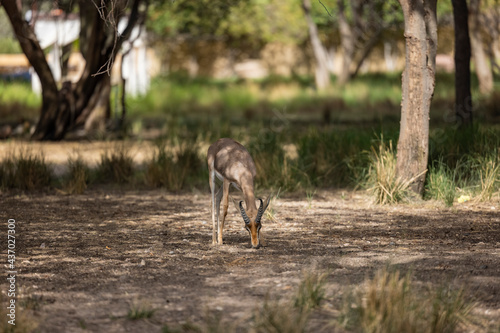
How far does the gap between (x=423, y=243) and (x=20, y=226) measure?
412cm

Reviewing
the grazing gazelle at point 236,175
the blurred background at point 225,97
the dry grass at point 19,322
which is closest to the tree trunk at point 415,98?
the blurred background at point 225,97

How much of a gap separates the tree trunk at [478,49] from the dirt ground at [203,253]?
34.5ft

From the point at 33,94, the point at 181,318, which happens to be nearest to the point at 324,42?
the point at 33,94

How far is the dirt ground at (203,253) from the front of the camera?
17.3 feet

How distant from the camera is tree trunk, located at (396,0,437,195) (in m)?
9.02

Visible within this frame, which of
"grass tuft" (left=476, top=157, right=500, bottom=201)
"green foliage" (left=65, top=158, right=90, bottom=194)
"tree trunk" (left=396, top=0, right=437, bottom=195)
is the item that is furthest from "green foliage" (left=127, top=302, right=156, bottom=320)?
"grass tuft" (left=476, top=157, right=500, bottom=201)

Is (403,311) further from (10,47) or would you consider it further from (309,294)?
(10,47)

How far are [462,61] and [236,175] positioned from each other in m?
6.61

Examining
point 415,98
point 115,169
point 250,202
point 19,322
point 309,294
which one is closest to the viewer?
point 19,322

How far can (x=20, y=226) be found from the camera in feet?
26.0

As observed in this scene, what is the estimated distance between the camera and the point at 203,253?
6.80 meters

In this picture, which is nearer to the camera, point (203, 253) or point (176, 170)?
point (203, 253)

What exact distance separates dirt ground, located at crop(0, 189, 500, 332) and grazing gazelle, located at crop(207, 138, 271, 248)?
0.30m

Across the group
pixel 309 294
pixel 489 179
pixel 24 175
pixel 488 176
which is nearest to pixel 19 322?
pixel 309 294
